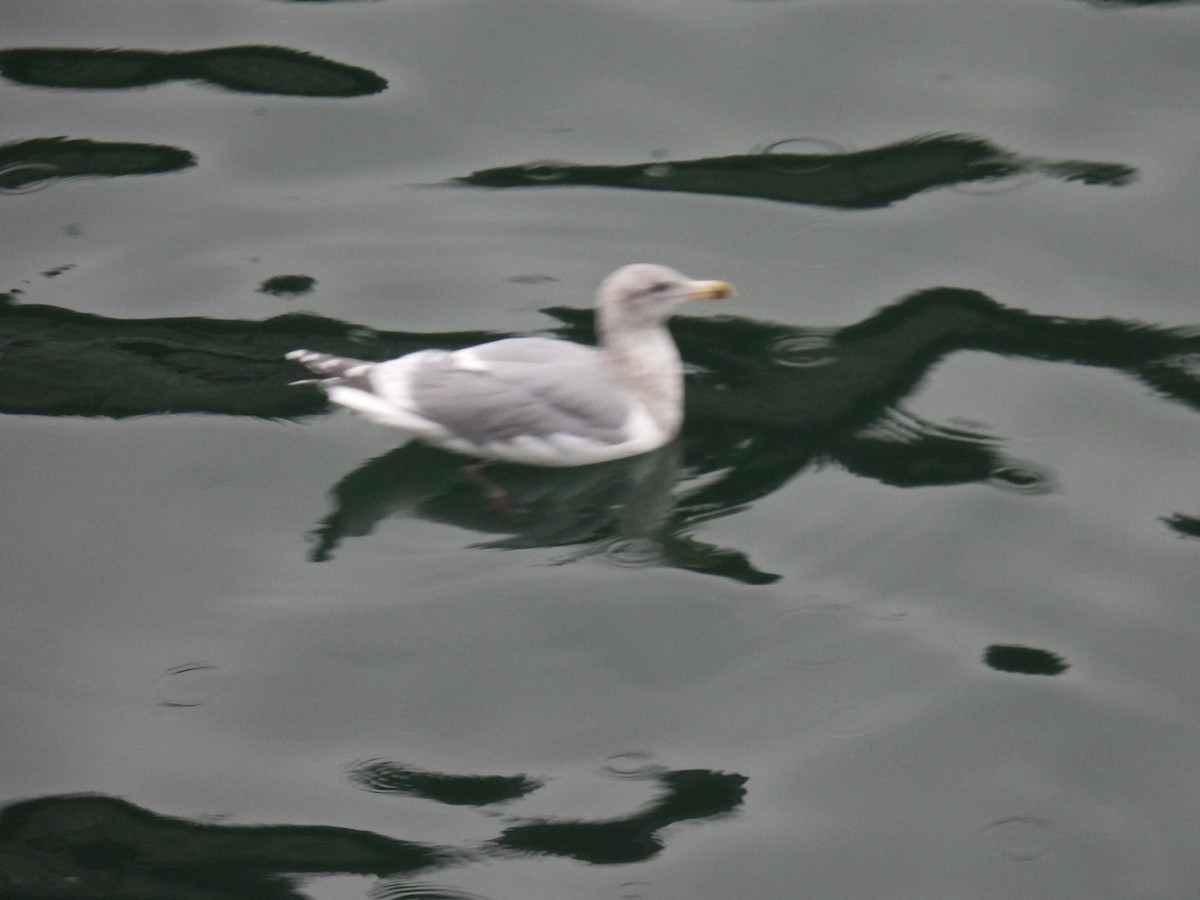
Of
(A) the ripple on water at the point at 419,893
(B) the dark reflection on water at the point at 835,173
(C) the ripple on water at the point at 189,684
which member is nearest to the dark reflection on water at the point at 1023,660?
(A) the ripple on water at the point at 419,893

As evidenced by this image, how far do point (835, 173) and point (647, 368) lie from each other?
1938 mm

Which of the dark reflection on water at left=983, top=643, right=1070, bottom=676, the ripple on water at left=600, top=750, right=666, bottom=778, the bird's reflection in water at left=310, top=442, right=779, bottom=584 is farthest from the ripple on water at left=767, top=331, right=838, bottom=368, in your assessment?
the ripple on water at left=600, top=750, right=666, bottom=778

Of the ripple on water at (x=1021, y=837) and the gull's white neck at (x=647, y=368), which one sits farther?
the gull's white neck at (x=647, y=368)

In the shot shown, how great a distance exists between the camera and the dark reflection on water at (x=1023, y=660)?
562 cm

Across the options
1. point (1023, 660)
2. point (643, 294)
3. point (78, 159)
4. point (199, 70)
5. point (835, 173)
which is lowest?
point (1023, 660)

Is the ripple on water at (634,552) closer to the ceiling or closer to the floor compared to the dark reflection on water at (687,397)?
closer to the floor

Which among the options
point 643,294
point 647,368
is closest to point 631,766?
point 647,368

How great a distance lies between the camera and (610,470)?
6.71m

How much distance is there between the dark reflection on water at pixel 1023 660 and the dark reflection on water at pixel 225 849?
1.11m

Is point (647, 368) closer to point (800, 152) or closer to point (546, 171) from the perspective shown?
point (546, 171)

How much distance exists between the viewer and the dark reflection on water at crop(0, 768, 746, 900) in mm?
4918

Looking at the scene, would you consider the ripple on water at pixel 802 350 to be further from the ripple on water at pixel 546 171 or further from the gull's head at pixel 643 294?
the ripple on water at pixel 546 171

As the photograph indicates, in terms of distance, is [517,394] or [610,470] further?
[610,470]

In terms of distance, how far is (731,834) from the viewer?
510cm
